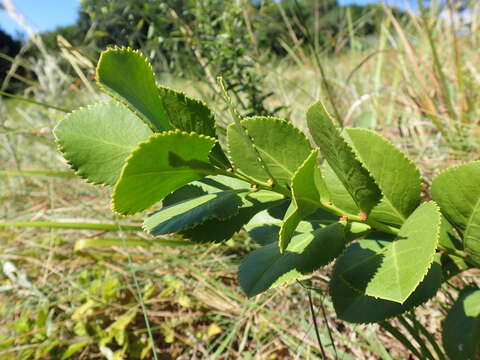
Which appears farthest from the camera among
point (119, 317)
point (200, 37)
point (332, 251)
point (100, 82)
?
point (200, 37)

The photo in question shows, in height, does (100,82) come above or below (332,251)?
above

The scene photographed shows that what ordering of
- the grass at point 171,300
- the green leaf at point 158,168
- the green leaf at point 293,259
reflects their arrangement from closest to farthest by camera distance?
the green leaf at point 158,168, the green leaf at point 293,259, the grass at point 171,300

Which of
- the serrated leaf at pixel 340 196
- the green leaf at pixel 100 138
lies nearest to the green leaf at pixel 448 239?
the serrated leaf at pixel 340 196

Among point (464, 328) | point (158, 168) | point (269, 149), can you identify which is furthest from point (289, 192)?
point (464, 328)

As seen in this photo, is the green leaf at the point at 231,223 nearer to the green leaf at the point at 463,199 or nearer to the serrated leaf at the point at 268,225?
the serrated leaf at the point at 268,225

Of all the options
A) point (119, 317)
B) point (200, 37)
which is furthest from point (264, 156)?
point (200, 37)

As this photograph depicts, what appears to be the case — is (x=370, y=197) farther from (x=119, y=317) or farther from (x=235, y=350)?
(x=119, y=317)
